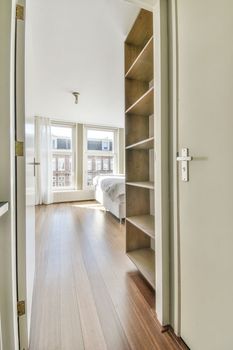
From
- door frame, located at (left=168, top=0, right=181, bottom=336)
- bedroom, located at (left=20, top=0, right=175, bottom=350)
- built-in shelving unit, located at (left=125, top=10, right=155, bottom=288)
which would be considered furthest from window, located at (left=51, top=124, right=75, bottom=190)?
door frame, located at (left=168, top=0, right=181, bottom=336)

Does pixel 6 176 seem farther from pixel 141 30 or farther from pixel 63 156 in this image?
pixel 63 156

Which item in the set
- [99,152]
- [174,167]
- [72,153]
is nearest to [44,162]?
[72,153]

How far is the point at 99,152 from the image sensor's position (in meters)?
5.72

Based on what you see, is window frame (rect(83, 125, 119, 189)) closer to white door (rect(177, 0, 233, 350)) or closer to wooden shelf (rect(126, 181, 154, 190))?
wooden shelf (rect(126, 181, 154, 190))

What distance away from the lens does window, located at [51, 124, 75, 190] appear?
520 centimetres

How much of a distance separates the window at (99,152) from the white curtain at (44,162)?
112 cm

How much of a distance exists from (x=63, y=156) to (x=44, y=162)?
697 millimetres

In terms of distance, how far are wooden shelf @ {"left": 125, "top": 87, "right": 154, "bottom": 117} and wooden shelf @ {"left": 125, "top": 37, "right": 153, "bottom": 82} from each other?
35cm

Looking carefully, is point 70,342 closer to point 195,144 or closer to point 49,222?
point 195,144

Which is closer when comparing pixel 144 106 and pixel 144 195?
pixel 144 106

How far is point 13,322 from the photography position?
790mm

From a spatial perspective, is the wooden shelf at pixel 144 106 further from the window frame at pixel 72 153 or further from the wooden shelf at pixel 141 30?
the window frame at pixel 72 153

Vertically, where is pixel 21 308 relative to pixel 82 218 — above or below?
above

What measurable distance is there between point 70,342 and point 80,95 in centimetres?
361
